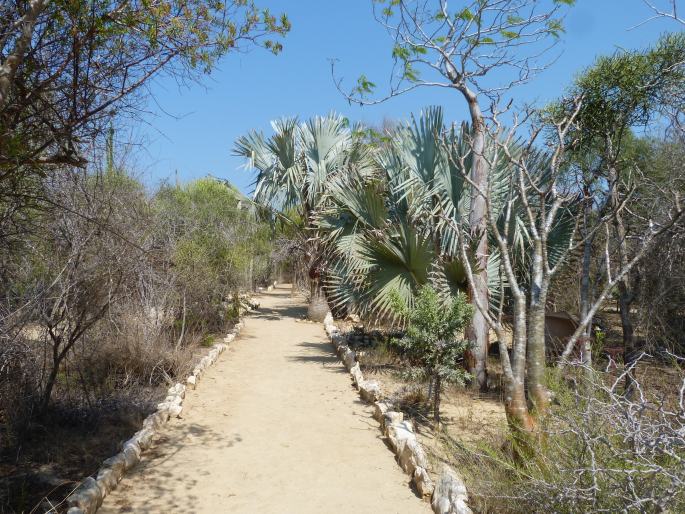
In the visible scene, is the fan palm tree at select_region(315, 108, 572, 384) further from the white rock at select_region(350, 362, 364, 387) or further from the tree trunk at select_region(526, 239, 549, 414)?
the tree trunk at select_region(526, 239, 549, 414)

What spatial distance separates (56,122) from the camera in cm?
439

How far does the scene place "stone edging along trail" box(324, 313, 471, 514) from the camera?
4676mm

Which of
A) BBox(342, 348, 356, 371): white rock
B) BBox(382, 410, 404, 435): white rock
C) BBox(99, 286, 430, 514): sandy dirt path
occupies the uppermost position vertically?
BBox(342, 348, 356, 371): white rock

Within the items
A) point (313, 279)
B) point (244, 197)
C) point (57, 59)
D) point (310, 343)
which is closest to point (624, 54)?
point (57, 59)

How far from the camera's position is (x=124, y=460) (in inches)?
221

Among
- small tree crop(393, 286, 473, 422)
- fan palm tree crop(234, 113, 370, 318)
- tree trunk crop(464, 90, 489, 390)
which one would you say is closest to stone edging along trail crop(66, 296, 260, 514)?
small tree crop(393, 286, 473, 422)

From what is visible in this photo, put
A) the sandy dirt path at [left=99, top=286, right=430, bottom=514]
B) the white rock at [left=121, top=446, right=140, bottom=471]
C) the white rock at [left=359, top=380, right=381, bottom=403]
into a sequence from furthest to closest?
the white rock at [left=359, top=380, right=381, bottom=403]
the white rock at [left=121, top=446, right=140, bottom=471]
the sandy dirt path at [left=99, top=286, right=430, bottom=514]

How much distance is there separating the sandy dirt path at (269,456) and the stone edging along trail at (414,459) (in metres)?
0.12

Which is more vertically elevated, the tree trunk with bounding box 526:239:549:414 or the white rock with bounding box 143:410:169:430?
the tree trunk with bounding box 526:239:549:414

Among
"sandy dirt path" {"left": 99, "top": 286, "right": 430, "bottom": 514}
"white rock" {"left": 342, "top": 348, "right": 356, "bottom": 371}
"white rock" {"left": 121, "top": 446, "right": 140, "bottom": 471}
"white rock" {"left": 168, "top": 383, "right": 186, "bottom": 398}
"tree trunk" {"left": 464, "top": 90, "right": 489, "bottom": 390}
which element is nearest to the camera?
"sandy dirt path" {"left": 99, "top": 286, "right": 430, "bottom": 514}

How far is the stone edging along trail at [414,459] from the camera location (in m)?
4.68

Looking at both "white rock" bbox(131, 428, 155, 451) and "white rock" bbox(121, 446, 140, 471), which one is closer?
"white rock" bbox(121, 446, 140, 471)

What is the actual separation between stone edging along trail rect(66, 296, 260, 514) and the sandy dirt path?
0.29ft

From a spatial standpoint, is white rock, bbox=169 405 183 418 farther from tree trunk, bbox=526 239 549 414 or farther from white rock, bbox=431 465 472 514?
tree trunk, bbox=526 239 549 414
